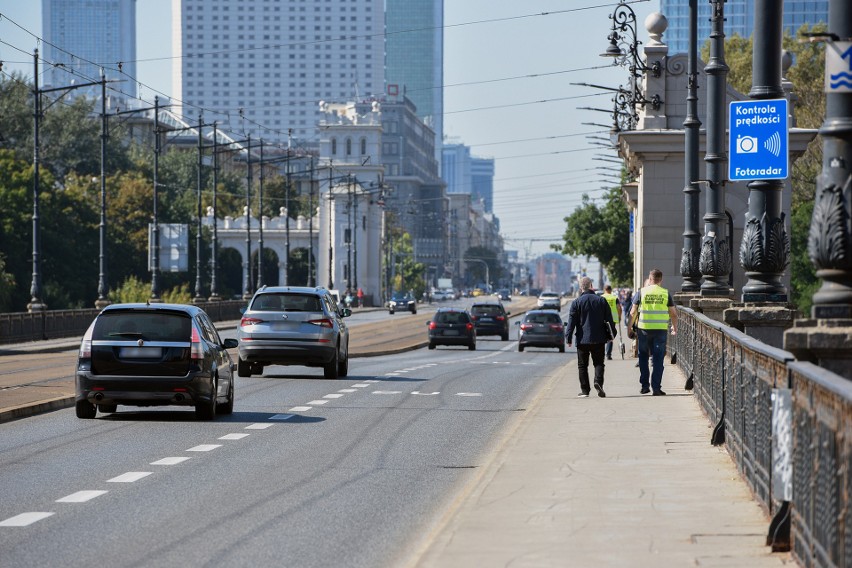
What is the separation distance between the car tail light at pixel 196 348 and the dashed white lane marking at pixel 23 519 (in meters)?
8.38

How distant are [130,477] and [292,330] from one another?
1614cm

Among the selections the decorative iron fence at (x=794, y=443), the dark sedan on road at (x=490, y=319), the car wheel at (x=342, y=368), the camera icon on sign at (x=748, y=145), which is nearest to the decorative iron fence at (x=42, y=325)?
the dark sedan on road at (x=490, y=319)

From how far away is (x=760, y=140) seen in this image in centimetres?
1770

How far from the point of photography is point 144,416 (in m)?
21.5

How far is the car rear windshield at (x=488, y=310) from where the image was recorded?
6862cm

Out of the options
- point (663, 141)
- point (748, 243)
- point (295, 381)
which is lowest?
point (295, 381)

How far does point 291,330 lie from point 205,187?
5370 inches

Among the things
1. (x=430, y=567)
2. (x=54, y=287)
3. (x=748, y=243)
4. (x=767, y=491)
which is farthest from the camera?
(x=54, y=287)

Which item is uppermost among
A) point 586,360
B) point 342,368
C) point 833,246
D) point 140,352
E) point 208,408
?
point 833,246

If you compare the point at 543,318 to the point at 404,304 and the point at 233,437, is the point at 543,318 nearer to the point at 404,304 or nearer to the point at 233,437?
the point at 233,437

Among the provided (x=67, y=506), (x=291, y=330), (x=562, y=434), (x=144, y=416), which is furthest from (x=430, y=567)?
(x=291, y=330)

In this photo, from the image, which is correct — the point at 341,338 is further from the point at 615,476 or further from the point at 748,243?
the point at 615,476

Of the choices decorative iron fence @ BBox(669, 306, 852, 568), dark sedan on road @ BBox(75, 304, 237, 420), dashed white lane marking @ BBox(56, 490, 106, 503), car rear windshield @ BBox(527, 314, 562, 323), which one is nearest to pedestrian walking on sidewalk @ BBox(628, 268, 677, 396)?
dark sedan on road @ BBox(75, 304, 237, 420)

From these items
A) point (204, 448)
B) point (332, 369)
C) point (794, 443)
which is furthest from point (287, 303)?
point (794, 443)
